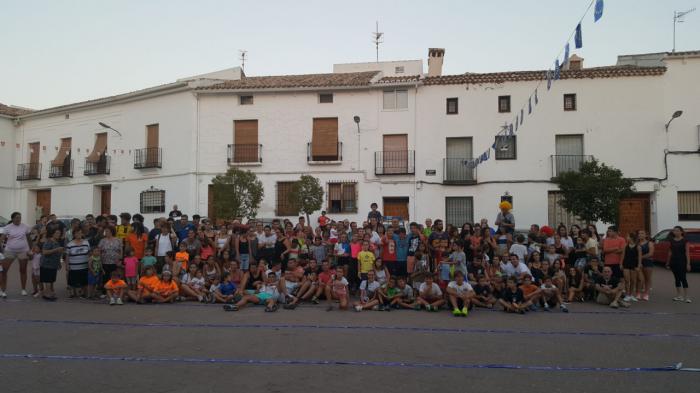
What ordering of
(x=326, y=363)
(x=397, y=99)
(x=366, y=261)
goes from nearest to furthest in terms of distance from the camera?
1. (x=326, y=363)
2. (x=366, y=261)
3. (x=397, y=99)

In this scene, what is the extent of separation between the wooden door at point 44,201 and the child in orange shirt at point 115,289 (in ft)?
71.1

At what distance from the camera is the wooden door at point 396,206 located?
22.6 metres

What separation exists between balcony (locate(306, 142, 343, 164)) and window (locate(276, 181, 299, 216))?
1491mm

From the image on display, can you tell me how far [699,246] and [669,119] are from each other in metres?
7.59

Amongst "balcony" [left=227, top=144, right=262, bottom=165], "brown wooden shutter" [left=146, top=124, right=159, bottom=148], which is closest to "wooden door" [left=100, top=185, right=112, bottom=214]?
"brown wooden shutter" [left=146, top=124, right=159, bottom=148]

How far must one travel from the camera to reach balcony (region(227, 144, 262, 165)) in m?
23.5

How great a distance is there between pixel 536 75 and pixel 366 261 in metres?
14.5

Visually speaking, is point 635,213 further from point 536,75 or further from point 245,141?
point 245,141

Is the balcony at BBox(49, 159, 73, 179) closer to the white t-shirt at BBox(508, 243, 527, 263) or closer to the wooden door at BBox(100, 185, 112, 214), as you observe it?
the wooden door at BBox(100, 185, 112, 214)

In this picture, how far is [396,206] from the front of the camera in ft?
74.4

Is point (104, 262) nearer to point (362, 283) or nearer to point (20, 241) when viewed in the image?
point (20, 241)

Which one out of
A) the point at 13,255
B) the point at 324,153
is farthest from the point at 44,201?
the point at 13,255

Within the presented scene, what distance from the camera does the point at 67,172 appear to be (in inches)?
1088

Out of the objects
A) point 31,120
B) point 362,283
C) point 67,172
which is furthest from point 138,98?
Answer: point 362,283
